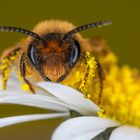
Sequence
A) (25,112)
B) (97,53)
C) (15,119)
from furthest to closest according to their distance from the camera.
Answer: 1. (25,112)
2. (97,53)
3. (15,119)

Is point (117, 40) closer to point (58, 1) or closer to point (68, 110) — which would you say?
point (58, 1)

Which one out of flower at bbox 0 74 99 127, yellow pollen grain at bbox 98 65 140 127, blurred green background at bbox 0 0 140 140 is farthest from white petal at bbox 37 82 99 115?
blurred green background at bbox 0 0 140 140

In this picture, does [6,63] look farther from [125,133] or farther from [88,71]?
[125,133]

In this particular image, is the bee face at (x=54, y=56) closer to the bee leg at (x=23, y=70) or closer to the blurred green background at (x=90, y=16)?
the bee leg at (x=23, y=70)

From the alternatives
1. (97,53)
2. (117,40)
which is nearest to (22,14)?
(117,40)

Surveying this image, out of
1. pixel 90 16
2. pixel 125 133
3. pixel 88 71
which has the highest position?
pixel 90 16

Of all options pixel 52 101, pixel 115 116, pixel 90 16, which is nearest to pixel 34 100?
pixel 52 101
